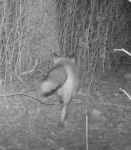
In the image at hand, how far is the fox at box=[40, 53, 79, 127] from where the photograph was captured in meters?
3.14

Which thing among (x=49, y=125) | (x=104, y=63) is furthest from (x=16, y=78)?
(x=104, y=63)

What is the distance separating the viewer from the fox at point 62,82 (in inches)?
124

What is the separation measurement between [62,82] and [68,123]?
48 cm

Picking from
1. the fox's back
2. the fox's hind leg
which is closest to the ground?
the fox's hind leg

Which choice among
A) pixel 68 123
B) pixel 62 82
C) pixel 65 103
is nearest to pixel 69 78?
pixel 62 82

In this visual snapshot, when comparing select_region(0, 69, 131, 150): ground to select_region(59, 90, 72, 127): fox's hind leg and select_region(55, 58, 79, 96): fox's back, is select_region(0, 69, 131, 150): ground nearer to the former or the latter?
select_region(59, 90, 72, 127): fox's hind leg

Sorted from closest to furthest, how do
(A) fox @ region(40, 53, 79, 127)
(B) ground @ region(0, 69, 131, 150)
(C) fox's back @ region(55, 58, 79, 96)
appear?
1. (B) ground @ region(0, 69, 131, 150)
2. (A) fox @ region(40, 53, 79, 127)
3. (C) fox's back @ region(55, 58, 79, 96)

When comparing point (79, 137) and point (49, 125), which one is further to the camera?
point (49, 125)

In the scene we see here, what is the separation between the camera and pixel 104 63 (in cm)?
589

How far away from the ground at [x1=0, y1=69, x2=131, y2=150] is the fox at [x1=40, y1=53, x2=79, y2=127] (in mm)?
173

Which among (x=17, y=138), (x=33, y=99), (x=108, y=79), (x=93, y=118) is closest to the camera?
(x=17, y=138)

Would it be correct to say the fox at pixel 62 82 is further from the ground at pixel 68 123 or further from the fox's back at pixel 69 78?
the ground at pixel 68 123

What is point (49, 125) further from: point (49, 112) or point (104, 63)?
point (104, 63)

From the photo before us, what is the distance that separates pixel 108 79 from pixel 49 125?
2051 millimetres
